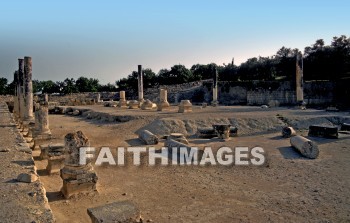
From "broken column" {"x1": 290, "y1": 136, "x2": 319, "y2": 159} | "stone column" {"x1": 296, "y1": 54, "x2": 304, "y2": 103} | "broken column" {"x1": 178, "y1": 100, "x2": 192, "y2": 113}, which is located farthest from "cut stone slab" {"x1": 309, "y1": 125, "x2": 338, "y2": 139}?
"stone column" {"x1": 296, "y1": 54, "x2": 304, "y2": 103}

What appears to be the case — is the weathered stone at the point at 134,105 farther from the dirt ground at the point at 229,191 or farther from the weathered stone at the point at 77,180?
the weathered stone at the point at 77,180

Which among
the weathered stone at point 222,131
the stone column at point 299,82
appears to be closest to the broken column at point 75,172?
the weathered stone at point 222,131

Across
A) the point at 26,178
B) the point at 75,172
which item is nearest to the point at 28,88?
the point at 75,172

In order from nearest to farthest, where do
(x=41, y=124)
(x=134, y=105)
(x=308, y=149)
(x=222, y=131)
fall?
1. (x=308, y=149)
2. (x=41, y=124)
3. (x=222, y=131)
4. (x=134, y=105)

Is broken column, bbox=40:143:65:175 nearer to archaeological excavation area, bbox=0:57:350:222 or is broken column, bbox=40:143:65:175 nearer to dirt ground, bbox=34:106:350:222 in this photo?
archaeological excavation area, bbox=0:57:350:222

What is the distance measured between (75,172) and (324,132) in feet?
→ 39.2

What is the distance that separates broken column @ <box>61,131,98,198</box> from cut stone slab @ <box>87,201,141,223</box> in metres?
2.19

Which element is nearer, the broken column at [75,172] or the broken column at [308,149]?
the broken column at [75,172]

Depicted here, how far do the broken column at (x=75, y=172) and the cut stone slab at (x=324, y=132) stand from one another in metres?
11.5

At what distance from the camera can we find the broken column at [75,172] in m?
7.17

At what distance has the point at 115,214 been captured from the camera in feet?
16.4

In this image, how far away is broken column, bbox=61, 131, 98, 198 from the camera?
7172mm

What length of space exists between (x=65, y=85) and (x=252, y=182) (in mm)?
49095

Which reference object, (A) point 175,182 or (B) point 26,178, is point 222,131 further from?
(B) point 26,178
